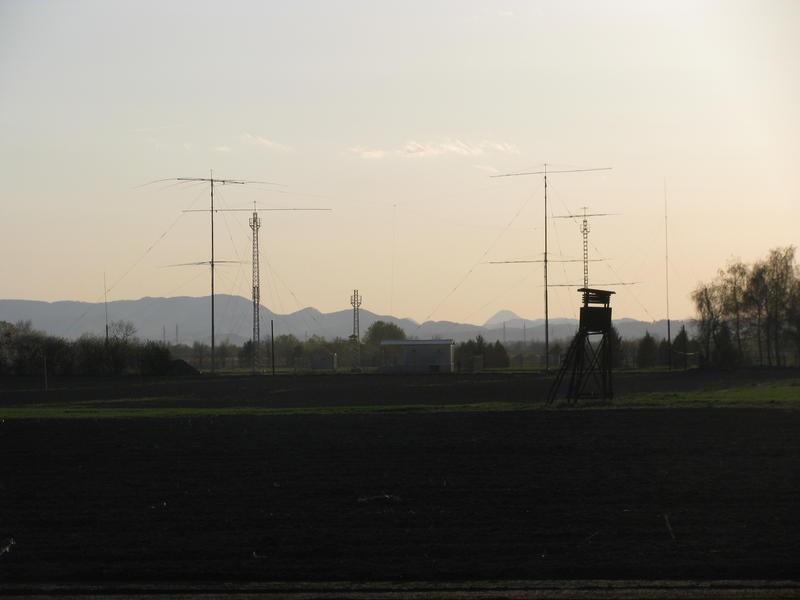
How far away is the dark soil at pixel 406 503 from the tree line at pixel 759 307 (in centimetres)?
8696

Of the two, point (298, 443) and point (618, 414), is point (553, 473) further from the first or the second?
point (618, 414)

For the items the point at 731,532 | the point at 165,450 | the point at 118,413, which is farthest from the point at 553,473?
A: the point at 118,413

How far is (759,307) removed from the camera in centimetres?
11750

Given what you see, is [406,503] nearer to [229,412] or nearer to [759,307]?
[229,412]

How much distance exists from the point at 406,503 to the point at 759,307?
106466 mm

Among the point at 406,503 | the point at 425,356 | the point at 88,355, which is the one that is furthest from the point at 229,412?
the point at 425,356

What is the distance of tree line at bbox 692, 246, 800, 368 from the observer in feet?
373

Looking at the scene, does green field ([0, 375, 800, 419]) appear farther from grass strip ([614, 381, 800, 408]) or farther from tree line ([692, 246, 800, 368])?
tree line ([692, 246, 800, 368])

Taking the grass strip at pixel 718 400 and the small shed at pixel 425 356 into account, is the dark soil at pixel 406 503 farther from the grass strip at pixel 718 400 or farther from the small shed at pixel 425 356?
the small shed at pixel 425 356

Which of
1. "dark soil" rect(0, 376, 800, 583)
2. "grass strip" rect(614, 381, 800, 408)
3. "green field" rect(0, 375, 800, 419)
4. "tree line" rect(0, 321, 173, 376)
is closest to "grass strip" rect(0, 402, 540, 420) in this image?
"green field" rect(0, 375, 800, 419)

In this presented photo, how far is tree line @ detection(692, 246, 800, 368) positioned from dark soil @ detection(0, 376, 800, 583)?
285 ft

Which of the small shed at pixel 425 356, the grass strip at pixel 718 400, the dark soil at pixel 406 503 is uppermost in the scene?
the small shed at pixel 425 356

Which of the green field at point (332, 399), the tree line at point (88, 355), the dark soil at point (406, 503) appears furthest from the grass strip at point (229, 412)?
the tree line at point (88, 355)

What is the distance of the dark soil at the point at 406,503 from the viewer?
13914mm
